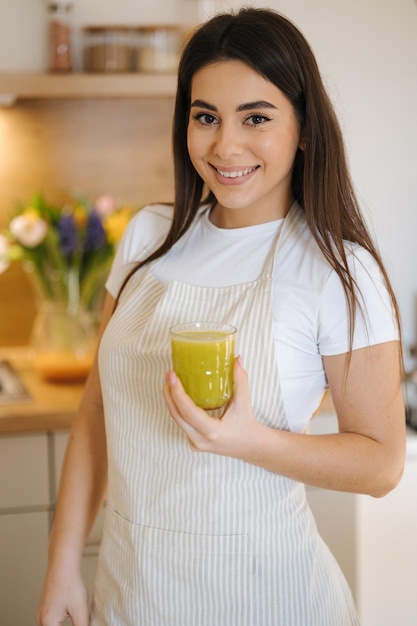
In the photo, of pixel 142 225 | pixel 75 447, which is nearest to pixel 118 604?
pixel 75 447

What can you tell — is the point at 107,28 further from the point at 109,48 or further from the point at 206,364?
the point at 206,364

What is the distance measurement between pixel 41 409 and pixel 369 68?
1491 millimetres

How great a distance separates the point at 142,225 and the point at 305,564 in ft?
2.11

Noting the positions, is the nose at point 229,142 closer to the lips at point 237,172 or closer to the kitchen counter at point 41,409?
the lips at point 237,172

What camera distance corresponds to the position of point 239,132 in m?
1.32

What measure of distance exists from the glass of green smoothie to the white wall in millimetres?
1646

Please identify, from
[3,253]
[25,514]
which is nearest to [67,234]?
[3,253]

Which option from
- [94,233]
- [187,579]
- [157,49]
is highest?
[157,49]

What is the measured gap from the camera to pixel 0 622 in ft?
7.74

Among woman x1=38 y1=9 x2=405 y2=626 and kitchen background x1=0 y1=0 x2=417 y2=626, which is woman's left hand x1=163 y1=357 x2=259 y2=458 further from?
kitchen background x1=0 y1=0 x2=417 y2=626

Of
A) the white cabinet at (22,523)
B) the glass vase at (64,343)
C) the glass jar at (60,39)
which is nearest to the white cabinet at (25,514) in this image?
the white cabinet at (22,523)

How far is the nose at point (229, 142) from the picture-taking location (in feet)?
4.31

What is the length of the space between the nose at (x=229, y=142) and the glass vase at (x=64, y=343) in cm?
136

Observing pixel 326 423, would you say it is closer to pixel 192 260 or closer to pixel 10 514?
pixel 10 514
